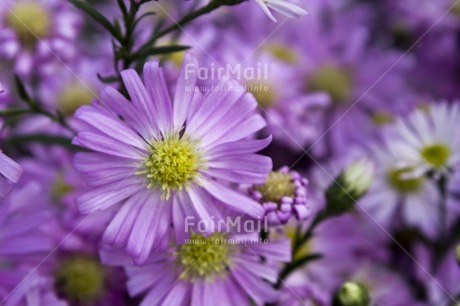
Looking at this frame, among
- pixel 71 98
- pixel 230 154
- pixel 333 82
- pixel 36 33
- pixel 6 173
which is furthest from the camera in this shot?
pixel 333 82

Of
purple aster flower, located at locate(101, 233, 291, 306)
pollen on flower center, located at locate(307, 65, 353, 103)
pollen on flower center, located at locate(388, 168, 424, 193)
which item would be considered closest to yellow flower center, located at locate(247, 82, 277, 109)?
pollen on flower center, located at locate(307, 65, 353, 103)

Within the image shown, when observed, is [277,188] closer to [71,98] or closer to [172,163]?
[172,163]

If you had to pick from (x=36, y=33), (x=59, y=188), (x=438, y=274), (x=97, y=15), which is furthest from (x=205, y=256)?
(x=36, y=33)

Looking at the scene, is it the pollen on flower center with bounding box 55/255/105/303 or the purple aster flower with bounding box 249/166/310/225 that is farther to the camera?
the pollen on flower center with bounding box 55/255/105/303

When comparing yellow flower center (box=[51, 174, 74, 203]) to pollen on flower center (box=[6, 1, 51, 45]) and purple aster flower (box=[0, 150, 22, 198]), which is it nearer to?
pollen on flower center (box=[6, 1, 51, 45])

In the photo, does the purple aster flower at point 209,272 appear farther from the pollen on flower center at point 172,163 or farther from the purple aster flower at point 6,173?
the purple aster flower at point 6,173

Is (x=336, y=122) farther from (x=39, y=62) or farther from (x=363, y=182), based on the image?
(x=39, y=62)
